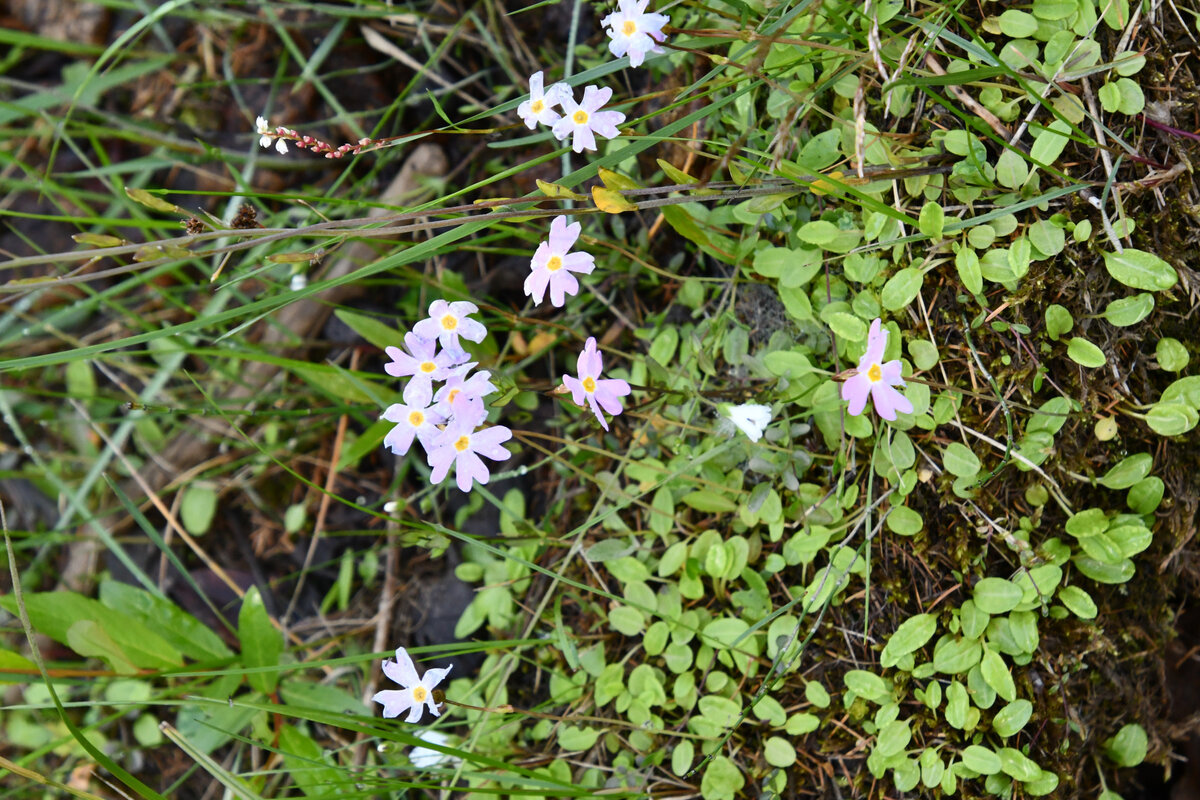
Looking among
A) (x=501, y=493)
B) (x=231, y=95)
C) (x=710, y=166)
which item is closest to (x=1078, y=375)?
(x=710, y=166)

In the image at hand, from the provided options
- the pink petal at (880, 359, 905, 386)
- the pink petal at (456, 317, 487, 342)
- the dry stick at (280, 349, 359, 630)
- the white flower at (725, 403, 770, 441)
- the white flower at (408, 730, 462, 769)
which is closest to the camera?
the pink petal at (880, 359, 905, 386)

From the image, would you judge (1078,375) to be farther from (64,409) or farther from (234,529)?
(64,409)

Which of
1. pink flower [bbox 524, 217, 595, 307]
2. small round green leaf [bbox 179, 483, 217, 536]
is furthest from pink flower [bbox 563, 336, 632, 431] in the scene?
small round green leaf [bbox 179, 483, 217, 536]

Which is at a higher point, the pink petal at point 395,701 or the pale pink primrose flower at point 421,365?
the pale pink primrose flower at point 421,365

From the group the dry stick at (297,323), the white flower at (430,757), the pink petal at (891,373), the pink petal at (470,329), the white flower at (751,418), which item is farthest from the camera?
the dry stick at (297,323)

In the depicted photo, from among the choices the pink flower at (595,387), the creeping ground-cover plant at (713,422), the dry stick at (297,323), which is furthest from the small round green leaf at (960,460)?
the dry stick at (297,323)

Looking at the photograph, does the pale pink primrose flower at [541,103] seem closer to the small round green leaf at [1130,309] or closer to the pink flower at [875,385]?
the pink flower at [875,385]

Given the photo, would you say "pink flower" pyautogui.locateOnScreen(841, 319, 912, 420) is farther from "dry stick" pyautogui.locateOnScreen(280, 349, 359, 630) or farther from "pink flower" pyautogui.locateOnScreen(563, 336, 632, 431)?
"dry stick" pyautogui.locateOnScreen(280, 349, 359, 630)

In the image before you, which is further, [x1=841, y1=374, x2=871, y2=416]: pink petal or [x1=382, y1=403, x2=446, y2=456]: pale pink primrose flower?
[x1=382, y1=403, x2=446, y2=456]: pale pink primrose flower
